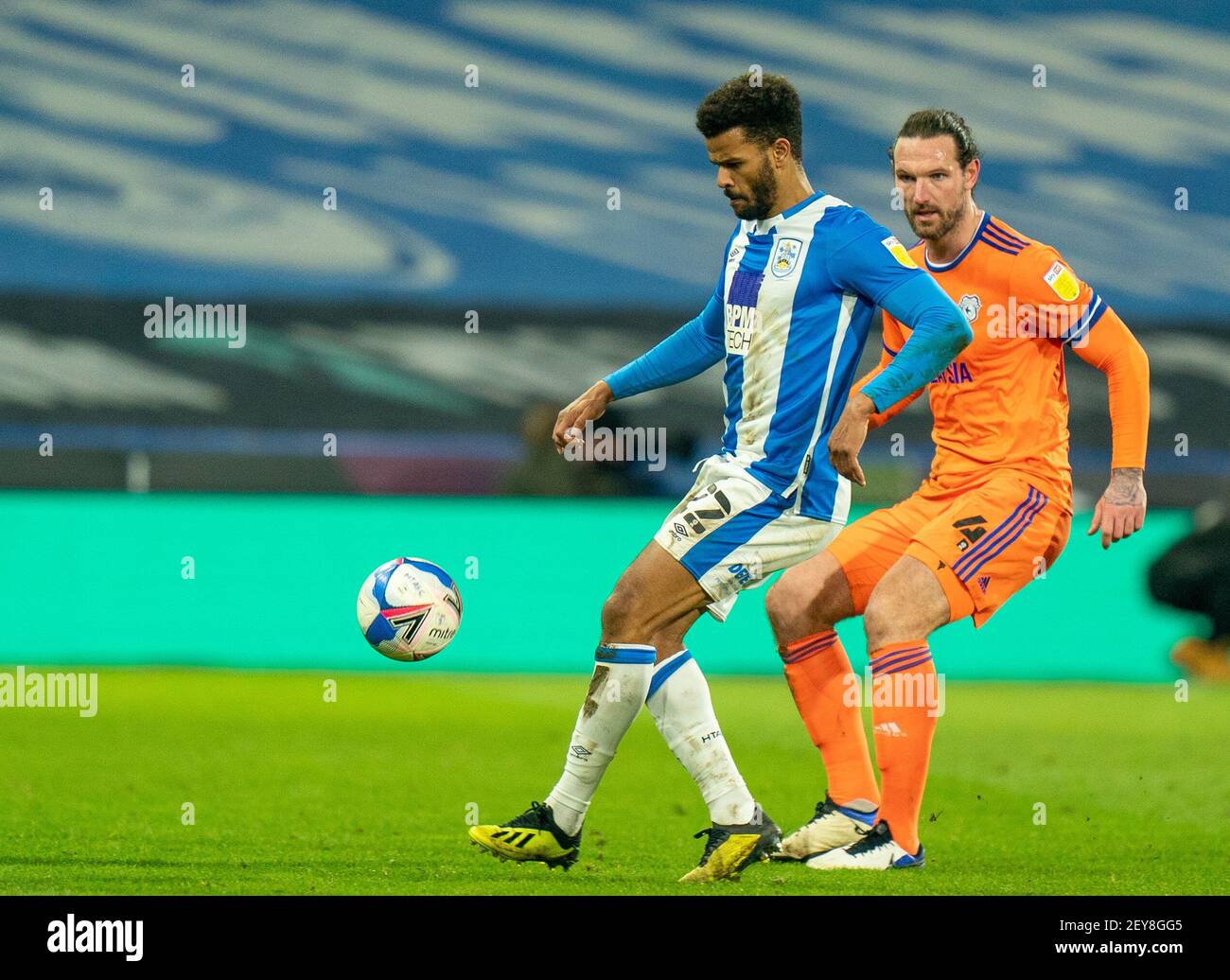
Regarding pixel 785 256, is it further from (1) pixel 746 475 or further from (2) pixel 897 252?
(1) pixel 746 475

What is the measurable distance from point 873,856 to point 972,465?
1.22 meters

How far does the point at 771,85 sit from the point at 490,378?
33.6ft

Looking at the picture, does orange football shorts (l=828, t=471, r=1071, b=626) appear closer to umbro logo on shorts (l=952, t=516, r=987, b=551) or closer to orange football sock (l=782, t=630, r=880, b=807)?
umbro logo on shorts (l=952, t=516, r=987, b=551)

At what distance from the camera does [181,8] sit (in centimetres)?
1628

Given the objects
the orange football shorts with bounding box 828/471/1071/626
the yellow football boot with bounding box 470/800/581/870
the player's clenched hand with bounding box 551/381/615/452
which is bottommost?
the yellow football boot with bounding box 470/800/581/870

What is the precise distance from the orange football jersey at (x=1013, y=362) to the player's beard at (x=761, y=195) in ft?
2.55

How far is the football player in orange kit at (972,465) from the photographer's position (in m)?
5.16

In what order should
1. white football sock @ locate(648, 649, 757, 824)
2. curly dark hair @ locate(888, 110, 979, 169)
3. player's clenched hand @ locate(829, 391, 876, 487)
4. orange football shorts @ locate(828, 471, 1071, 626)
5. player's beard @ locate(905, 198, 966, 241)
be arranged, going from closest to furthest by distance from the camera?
player's clenched hand @ locate(829, 391, 876, 487), white football sock @ locate(648, 649, 757, 824), orange football shorts @ locate(828, 471, 1071, 626), curly dark hair @ locate(888, 110, 979, 169), player's beard @ locate(905, 198, 966, 241)

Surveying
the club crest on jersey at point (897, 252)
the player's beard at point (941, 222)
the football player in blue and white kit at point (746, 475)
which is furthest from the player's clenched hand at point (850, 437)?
the player's beard at point (941, 222)

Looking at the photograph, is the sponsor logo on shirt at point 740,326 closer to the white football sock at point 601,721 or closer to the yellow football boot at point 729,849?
the white football sock at point 601,721

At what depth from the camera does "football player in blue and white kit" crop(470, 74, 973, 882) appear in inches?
191

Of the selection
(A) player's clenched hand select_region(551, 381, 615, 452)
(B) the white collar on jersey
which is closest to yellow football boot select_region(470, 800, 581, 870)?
(A) player's clenched hand select_region(551, 381, 615, 452)

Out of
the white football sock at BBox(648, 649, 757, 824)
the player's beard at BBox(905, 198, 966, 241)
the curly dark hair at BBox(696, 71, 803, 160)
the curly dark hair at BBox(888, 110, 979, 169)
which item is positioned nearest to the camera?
the curly dark hair at BBox(696, 71, 803, 160)

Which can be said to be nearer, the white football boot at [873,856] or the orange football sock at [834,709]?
the white football boot at [873,856]
